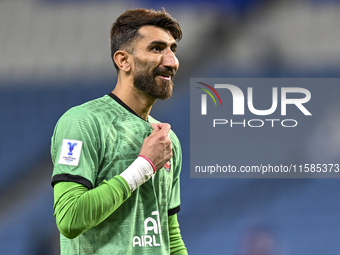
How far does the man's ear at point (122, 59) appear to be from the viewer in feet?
4.62

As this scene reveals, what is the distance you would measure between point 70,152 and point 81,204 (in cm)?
16

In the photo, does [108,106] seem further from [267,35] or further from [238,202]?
[267,35]

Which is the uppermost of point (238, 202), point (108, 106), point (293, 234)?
point (108, 106)

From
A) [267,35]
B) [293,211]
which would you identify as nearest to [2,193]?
[293,211]

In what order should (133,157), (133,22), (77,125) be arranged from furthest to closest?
(133,22), (133,157), (77,125)

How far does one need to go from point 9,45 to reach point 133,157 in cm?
246

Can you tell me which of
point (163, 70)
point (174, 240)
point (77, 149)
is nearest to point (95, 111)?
point (77, 149)

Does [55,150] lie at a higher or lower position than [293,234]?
higher

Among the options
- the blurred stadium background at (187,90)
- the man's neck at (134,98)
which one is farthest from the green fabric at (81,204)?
the blurred stadium background at (187,90)

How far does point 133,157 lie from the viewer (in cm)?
125

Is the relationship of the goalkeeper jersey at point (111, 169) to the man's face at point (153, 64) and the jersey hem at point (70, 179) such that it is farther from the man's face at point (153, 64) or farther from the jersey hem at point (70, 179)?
the man's face at point (153, 64)

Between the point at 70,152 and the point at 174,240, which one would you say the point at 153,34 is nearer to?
the point at 70,152

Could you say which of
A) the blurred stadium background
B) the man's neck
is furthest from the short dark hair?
the blurred stadium background

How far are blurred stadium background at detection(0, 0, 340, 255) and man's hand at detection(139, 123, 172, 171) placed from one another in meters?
1.92
